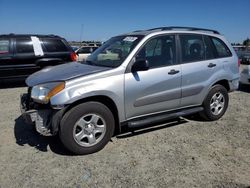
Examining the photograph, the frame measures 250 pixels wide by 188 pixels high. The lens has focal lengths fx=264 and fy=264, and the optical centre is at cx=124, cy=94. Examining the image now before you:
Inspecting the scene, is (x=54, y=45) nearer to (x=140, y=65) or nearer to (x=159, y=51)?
(x=159, y=51)

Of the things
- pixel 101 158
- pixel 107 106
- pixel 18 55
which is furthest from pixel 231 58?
pixel 18 55

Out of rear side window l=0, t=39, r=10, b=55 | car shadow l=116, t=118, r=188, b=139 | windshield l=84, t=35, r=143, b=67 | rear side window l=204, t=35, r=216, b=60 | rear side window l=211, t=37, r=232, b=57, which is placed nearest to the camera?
windshield l=84, t=35, r=143, b=67

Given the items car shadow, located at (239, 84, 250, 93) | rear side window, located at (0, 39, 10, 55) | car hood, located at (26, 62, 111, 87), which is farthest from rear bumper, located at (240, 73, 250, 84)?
rear side window, located at (0, 39, 10, 55)

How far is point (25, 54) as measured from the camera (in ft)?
28.2

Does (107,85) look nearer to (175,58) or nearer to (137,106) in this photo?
(137,106)

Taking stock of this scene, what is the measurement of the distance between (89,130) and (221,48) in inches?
130

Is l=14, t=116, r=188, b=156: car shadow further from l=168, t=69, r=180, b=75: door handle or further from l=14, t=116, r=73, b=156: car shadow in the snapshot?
l=168, t=69, r=180, b=75: door handle

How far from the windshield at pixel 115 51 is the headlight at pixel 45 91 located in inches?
39.0

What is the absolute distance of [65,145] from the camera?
382cm

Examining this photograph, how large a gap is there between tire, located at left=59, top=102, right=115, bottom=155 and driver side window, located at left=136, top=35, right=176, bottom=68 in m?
1.14

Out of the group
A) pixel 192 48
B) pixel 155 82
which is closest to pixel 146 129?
pixel 155 82

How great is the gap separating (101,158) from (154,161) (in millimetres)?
774

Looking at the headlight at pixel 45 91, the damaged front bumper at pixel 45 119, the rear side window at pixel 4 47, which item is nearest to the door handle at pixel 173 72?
the headlight at pixel 45 91

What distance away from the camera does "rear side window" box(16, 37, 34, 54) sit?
857 cm
